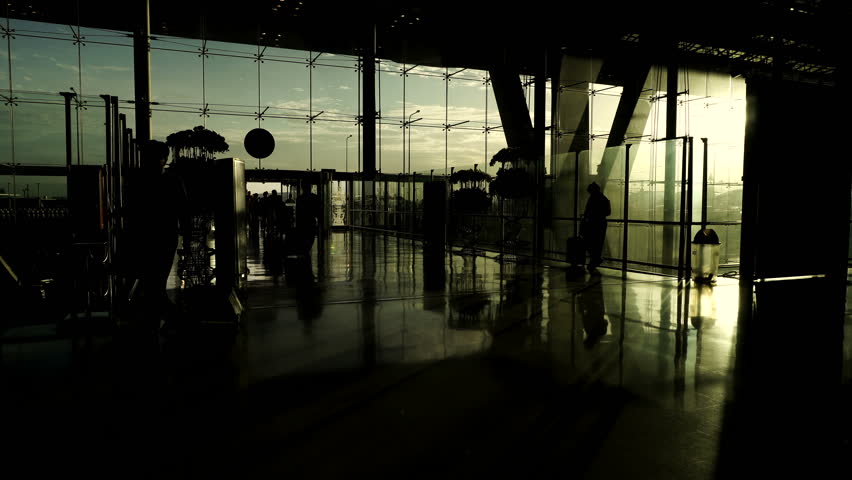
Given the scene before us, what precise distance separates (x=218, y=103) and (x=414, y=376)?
15463mm

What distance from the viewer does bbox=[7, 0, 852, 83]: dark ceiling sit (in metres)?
14.7

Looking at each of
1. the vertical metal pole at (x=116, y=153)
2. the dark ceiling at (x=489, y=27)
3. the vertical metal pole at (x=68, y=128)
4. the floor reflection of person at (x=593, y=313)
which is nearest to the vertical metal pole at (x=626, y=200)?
the floor reflection of person at (x=593, y=313)

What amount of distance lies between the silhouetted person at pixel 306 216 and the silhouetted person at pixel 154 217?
6.29 meters

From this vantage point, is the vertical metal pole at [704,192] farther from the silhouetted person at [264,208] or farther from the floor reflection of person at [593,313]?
the silhouetted person at [264,208]

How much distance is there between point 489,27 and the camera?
17.3 metres

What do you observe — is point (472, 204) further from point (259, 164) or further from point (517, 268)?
point (259, 164)

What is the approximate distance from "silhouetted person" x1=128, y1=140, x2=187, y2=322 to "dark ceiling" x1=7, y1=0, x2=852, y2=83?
42.0ft

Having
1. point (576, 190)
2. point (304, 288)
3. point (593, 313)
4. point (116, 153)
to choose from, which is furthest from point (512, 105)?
point (116, 153)

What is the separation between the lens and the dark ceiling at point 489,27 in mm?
14727

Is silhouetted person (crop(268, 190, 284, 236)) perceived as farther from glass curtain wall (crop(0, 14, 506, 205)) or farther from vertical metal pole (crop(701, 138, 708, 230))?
vertical metal pole (crop(701, 138, 708, 230))

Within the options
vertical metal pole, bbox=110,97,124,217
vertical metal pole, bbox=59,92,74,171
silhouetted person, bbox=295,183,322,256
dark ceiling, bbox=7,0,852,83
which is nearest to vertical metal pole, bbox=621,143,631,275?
silhouetted person, bbox=295,183,322,256

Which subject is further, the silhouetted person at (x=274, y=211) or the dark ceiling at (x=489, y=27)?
the silhouetted person at (x=274, y=211)

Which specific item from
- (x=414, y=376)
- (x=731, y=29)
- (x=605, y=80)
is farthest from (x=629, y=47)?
(x=414, y=376)

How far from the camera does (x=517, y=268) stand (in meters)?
10.7
